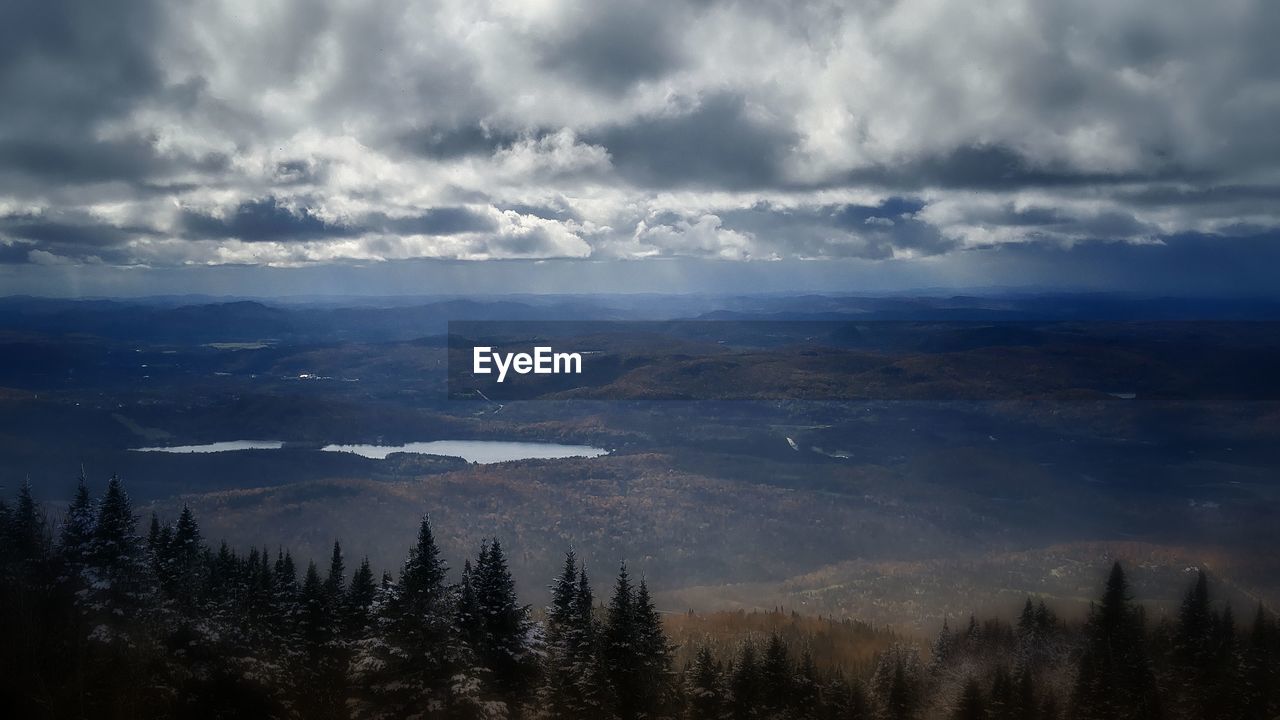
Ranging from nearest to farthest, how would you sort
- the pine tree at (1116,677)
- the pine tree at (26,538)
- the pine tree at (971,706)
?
the pine tree at (26,538)
the pine tree at (971,706)
the pine tree at (1116,677)

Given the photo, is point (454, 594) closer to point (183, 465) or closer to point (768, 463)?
point (768, 463)

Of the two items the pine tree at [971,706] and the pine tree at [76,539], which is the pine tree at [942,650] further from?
the pine tree at [76,539]

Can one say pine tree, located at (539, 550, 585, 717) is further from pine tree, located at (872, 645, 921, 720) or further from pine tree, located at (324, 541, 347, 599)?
pine tree, located at (872, 645, 921, 720)

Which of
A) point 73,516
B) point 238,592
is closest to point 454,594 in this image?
point 238,592

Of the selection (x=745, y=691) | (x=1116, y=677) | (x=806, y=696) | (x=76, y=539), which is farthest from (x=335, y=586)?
(x=1116, y=677)

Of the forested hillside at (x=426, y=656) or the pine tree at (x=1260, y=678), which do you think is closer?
the forested hillside at (x=426, y=656)

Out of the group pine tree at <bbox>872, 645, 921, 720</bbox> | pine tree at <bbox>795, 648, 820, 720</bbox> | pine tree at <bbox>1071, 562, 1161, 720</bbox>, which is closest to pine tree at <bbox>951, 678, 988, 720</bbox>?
pine tree at <bbox>872, 645, 921, 720</bbox>

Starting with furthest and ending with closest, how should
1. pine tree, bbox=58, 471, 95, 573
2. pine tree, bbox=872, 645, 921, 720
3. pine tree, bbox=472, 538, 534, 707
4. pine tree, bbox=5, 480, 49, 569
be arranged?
1. pine tree, bbox=872, 645, 921, 720
2. pine tree, bbox=5, 480, 49, 569
3. pine tree, bbox=58, 471, 95, 573
4. pine tree, bbox=472, 538, 534, 707

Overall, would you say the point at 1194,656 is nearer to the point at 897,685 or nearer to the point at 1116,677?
the point at 1116,677

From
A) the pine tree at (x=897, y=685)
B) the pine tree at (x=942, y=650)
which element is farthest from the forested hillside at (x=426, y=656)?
the pine tree at (x=942, y=650)
